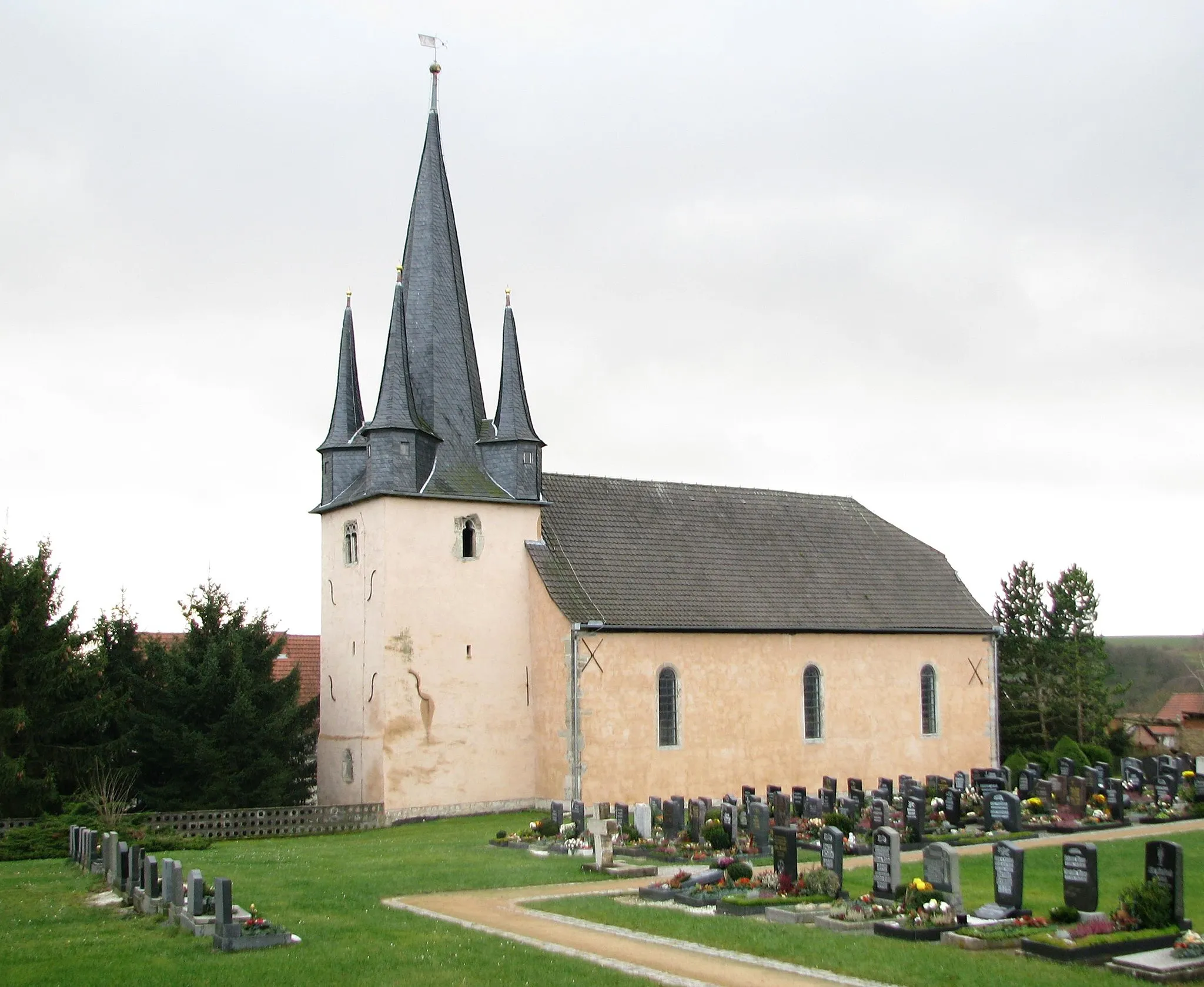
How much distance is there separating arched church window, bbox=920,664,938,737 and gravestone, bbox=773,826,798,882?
22.5 m

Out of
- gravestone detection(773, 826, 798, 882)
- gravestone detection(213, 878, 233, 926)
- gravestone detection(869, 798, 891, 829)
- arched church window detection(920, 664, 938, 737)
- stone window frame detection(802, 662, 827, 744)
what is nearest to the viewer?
gravestone detection(213, 878, 233, 926)

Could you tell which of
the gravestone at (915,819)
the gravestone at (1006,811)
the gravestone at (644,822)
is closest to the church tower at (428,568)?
the gravestone at (644,822)

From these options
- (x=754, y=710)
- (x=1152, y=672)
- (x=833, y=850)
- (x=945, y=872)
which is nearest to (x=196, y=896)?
(x=833, y=850)

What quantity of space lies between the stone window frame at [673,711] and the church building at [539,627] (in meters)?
0.06

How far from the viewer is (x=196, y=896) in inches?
611

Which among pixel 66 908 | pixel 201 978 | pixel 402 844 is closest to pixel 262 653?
pixel 402 844

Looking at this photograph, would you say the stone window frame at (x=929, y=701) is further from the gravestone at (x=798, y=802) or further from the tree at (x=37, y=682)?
the tree at (x=37, y=682)

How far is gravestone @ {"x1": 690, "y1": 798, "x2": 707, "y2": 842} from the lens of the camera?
23609 millimetres

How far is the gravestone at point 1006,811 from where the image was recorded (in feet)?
87.0

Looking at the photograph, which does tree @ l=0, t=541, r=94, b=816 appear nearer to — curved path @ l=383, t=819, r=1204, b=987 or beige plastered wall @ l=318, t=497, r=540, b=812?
beige plastered wall @ l=318, t=497, r=540, b=812

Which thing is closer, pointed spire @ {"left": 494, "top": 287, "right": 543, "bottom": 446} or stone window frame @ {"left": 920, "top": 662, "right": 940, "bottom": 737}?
pointed spire @ {"left": 494, "top": 287, "right": 543, "bottom": 446}

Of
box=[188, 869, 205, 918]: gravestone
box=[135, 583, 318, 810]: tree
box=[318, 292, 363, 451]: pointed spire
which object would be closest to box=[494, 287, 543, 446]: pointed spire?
box=[318, 292, 363, 451]: pointed spire

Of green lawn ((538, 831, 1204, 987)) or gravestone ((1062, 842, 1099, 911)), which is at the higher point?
gravestone ((1062, 842, 1099, 911))

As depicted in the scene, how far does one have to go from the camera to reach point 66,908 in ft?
57.8
